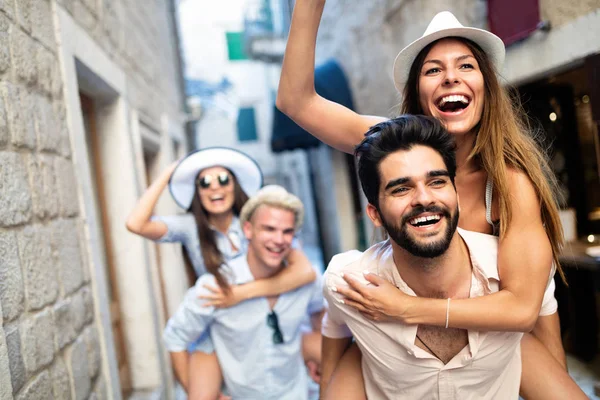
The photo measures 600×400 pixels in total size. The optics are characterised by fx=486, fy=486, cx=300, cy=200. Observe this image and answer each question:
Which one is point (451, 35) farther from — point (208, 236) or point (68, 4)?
point (68, 4)

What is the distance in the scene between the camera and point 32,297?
73.0 inches

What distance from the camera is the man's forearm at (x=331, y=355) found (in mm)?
2119

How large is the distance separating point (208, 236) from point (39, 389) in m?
1.48

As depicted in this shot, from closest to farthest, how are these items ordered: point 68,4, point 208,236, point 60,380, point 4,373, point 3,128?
point 4,373 → point 3,128 → point 60,380 → point 68,4 → point 208,236

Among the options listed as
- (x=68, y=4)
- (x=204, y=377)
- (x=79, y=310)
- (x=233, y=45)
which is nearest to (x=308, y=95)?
(x=79, y=310)

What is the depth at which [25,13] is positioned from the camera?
7.09ft

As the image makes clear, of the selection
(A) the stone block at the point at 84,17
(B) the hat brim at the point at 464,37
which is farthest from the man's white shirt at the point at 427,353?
(A) the stone block at the point at 84,17

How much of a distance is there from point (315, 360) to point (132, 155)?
2.31m

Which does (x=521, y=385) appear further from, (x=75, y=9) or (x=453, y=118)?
(x=75, y=9)

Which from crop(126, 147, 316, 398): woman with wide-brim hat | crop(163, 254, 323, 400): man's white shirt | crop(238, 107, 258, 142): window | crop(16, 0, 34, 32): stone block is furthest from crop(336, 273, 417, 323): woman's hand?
crop(238, 107, 258, 142): window

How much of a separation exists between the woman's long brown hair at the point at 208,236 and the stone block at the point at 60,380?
901 mm

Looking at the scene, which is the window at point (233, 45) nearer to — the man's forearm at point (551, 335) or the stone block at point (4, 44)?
the stone block at point (4, 44)

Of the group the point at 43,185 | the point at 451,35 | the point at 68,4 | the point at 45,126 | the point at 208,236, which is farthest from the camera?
the point at 208,236

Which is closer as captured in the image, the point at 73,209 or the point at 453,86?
the point at 453,86
